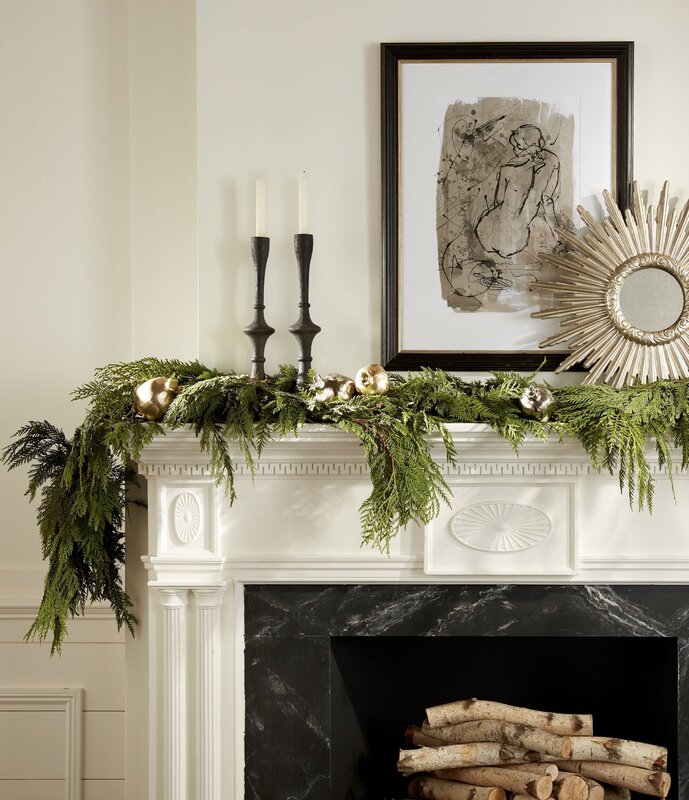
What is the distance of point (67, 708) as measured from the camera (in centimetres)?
234

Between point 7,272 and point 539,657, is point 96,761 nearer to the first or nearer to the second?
point 539,657

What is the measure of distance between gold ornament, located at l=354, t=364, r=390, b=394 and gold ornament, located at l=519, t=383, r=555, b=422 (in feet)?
1.01

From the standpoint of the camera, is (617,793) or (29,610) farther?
(29,610)

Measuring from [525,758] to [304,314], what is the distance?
1.21 m

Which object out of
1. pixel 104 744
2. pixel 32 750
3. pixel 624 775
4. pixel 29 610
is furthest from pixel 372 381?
pixel 32 750

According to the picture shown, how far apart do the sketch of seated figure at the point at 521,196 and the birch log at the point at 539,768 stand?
126cm

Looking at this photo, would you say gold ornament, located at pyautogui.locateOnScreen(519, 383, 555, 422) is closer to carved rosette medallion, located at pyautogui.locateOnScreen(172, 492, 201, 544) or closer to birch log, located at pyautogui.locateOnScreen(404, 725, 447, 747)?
carved rosette medallion, located at pyautogui.locateOnScreen(172, 492, 201, 544)

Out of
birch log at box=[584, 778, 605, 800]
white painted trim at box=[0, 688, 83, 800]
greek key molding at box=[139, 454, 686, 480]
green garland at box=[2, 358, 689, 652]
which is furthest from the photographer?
white painted trim at box=[0, 688, 83, 800]

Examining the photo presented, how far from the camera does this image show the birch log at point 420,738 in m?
2.00

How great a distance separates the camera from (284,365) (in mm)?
1922

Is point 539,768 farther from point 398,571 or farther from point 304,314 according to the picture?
point 304,314

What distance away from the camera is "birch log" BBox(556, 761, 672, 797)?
72.9 inches

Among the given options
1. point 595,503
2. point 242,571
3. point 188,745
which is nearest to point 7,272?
point 242,571

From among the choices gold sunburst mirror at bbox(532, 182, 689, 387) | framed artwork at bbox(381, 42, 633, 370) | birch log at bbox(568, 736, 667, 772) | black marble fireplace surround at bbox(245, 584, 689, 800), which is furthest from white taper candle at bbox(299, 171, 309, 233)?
birch log at bbox(568, 736, 667, 772)
